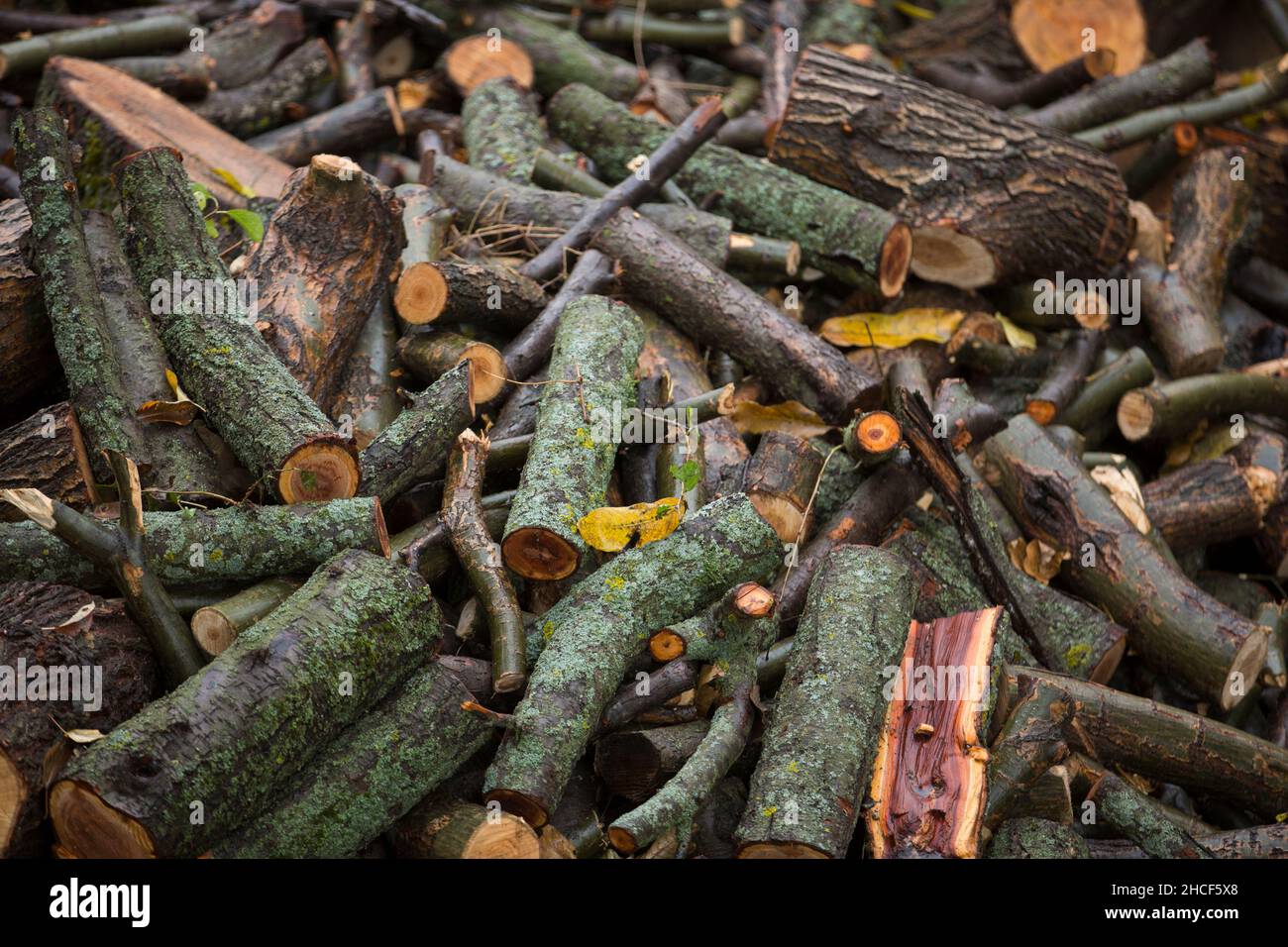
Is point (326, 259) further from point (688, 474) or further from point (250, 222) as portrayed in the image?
point (688, 474)

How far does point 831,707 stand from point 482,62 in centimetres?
516

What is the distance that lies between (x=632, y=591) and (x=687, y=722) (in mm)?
529

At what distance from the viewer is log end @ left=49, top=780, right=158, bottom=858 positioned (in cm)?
322

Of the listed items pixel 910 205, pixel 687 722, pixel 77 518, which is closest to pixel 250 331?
pixel 77 518

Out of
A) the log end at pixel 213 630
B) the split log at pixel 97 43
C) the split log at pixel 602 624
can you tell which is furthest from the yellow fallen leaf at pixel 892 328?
the split log at pixel 97 43

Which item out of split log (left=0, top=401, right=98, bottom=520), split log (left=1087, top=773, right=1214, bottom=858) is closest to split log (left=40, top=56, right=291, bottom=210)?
split log (left=0, top=401, right=98, bottom=520)

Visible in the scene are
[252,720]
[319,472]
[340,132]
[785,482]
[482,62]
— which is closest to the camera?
[252,720]

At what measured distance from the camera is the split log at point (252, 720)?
3252 mm

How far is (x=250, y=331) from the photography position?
4.69m

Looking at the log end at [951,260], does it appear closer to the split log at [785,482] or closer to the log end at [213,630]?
the split log at [785,482]

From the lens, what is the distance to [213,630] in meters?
3.96

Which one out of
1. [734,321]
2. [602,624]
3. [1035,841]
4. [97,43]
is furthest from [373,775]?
[97,43]

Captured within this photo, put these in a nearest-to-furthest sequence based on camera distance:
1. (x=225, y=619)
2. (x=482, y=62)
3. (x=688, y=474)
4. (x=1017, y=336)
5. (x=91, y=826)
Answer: (x=91, y=826), (x=225, y=619), (x=688, y=474), (x=1017, y=336), (x=482, y=62)

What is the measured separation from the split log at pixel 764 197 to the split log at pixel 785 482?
153cm
